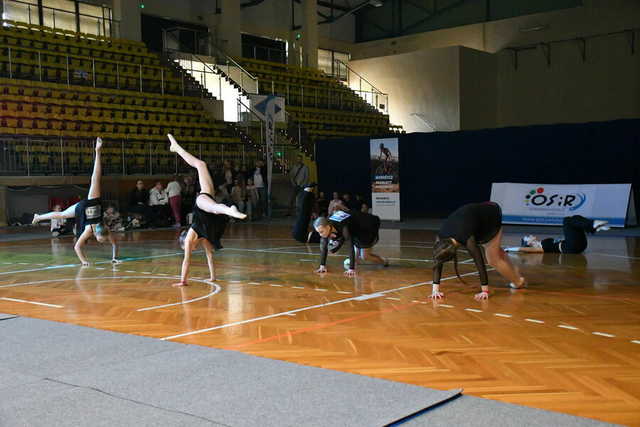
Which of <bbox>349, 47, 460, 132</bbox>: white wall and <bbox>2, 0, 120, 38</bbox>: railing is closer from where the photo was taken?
<bbox>2, 0, 120, 38</bbox>: railing

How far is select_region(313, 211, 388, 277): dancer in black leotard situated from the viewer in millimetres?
8807

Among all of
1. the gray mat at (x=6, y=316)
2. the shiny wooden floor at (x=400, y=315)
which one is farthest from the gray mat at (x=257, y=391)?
the gray mat at (x=6, y=316)

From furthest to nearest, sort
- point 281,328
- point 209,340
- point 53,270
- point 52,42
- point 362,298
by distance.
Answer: point 52,42 → point 53,270 → point 362,298 → point 281,328 → point 209,340

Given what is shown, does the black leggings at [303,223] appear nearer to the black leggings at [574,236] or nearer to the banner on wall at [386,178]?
the black leggings at [574,236]

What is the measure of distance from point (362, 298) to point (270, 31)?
83.5 ft

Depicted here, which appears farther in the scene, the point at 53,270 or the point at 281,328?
the point at 53,270

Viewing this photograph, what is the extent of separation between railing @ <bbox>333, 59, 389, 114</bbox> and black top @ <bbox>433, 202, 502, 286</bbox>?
76.2ft

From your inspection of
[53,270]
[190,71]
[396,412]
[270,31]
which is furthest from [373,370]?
[270,31]

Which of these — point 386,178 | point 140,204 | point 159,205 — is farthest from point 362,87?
point 140,204

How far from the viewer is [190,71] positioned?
85.7ft

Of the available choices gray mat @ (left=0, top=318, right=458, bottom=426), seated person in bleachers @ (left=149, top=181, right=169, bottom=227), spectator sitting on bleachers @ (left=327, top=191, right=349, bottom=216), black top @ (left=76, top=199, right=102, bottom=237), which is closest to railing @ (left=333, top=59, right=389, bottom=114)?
seated person in bleachers @ (left=149, top=181, right=169, bottom=227)

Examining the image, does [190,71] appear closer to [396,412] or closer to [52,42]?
[52,42]

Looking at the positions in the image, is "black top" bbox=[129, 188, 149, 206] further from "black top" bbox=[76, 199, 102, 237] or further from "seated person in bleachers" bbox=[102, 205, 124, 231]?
"black top" bbox=[76, 199, 102, 237]

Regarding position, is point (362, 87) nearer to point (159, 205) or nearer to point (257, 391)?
point (159, 205)
